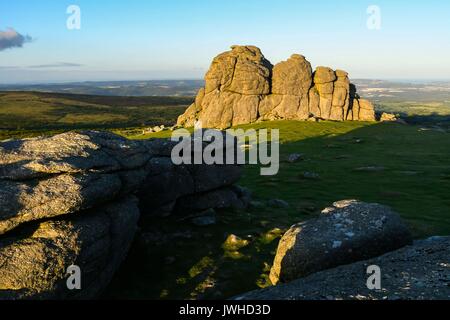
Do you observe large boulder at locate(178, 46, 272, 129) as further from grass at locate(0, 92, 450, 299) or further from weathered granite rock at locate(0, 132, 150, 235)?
weathered granite rock at locate(0, 132, 150, 235)

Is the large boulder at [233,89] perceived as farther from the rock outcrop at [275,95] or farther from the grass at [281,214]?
the grass at [281,214]

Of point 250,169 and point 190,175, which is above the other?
point 190,175

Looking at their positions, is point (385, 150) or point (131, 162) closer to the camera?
point (131, 162)

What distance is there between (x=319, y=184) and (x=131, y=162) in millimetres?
28804

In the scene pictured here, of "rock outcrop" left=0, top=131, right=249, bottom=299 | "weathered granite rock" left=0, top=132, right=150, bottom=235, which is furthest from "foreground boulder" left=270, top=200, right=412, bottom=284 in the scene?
"weathered granite rock" left=0, top=132, right=150, bottom=235

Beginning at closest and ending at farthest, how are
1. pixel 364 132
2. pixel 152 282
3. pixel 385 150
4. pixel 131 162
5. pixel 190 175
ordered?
pixel 152 282
pixel 131 162
pixel 190 175
pixel 385 150
pixel 364 132

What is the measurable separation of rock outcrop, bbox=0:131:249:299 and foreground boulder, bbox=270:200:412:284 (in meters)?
9.38

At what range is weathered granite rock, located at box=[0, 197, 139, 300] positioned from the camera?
17375mm

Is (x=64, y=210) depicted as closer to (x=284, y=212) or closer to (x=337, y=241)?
(x=337, y=241)

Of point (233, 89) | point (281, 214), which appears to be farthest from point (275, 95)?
point (281, 214)

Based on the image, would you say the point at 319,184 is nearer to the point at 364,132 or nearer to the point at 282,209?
the point at 282,209
